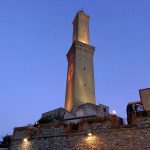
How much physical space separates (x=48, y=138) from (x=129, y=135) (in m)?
6.42

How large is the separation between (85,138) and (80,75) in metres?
21.6

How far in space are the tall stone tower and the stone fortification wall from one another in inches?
617

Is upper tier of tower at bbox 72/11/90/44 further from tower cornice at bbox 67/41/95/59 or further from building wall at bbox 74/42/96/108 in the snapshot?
building wall at bbox 74/42/96/108

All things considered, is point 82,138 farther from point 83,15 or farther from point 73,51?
point 83,15

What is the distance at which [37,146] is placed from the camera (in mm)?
17266

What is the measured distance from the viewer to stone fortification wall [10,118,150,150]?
47.0ft

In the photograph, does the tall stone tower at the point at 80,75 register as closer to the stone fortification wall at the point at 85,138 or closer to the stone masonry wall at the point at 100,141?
the stone fortification wall at the point at 85,138

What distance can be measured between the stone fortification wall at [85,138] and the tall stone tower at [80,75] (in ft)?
51.4

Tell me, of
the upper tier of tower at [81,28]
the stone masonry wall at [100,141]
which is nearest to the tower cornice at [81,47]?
the upper tier of tower at [81,28]

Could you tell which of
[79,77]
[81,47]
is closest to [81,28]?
[81,47]

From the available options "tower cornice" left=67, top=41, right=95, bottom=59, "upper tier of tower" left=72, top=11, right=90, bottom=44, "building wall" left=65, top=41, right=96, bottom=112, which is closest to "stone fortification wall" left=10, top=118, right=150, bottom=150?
"building wall" left=65, top=41, right=96, bottom=112

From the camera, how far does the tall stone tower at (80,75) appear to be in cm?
3494

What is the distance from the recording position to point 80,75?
3684 cm

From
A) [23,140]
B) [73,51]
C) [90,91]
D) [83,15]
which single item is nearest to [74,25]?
[83,15]
